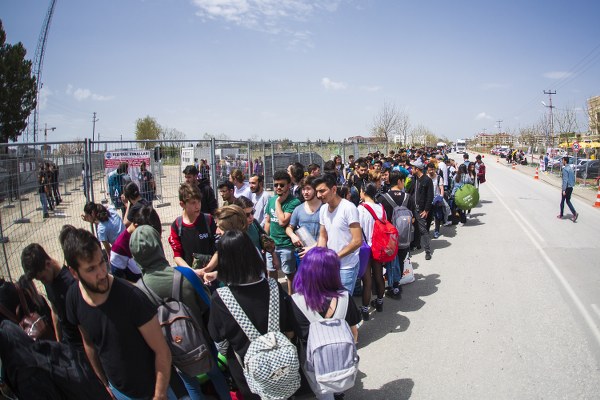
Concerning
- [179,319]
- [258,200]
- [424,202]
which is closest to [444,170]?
[424,202]

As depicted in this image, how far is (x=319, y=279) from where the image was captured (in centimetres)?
262

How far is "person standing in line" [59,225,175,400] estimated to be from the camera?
6.71ft

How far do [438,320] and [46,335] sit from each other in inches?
167

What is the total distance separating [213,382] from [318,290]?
967mm

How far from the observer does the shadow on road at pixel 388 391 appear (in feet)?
11.3

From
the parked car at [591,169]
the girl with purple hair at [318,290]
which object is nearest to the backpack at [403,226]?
the girl with purple hair at [318,290]

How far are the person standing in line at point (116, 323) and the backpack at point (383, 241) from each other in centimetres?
315

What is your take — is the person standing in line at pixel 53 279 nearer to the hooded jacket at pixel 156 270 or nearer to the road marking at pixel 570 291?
the hooded jacket at pixel 156 270

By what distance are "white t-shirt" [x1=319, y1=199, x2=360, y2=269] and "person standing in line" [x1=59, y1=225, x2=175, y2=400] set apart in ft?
7.44

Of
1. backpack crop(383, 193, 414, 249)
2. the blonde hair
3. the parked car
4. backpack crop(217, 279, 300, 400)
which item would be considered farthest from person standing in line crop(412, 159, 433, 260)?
the parked car

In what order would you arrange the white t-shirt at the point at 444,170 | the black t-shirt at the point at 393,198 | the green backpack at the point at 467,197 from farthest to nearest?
1. the white t-shirt at the point at 444,170
2. the green backpack at the point at 467,197
3. the black t-shirt at the point at 393,198

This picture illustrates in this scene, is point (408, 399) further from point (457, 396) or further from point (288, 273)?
point (288, 273)

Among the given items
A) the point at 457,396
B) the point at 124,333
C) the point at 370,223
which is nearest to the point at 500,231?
the point at 370,223

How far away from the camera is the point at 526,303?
17.4 ft
